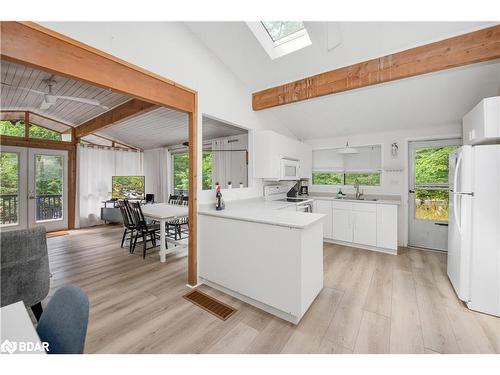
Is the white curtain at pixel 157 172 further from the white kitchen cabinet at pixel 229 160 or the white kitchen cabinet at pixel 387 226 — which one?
the white kitchen cabinet at pixel 387 226

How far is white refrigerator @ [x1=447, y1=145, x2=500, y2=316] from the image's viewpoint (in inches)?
79.0

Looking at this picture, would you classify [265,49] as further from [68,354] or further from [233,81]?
[68,354]

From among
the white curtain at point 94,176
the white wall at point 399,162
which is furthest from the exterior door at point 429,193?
the white curtain at point 94,176

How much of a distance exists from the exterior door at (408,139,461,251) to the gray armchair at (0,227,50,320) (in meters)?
5.25

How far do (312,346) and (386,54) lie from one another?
10.3 feet

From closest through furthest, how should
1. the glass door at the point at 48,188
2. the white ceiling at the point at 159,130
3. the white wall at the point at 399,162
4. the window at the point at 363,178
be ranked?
the white wall at the point at 399,162, the window at the point at 363,178, the white ceiling at the point at 159,130, the glass door at the point at 48,188

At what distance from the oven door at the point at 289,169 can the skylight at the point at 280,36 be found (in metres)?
1.63

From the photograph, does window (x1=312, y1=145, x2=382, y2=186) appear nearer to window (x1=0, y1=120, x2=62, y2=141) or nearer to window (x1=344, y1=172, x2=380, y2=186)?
window (x1=344, y1=172, x2=380, y2=186)

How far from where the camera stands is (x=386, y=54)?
2520mm

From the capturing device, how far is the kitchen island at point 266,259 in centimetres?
189

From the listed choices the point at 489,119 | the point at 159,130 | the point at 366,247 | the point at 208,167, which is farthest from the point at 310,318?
→ the point at 159,130

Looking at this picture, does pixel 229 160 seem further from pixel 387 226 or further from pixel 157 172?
pixel 387 226

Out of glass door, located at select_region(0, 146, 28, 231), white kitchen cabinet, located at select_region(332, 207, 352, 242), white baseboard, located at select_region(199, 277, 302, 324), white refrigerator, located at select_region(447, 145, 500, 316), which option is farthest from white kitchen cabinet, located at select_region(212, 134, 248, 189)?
glass door, located at select_region(0, 146, 28, 231)

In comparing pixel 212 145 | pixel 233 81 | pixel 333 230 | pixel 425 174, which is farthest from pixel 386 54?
pixel 212 145
